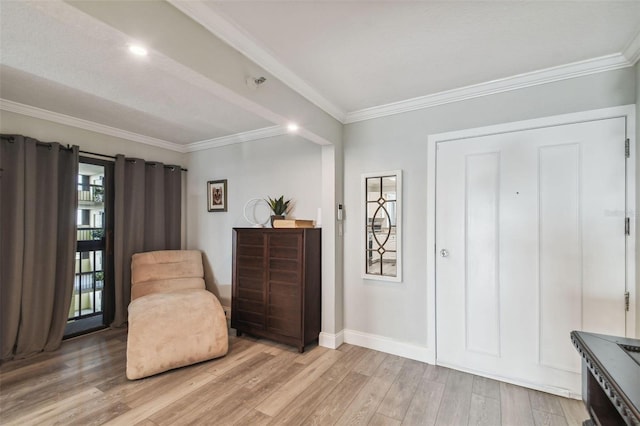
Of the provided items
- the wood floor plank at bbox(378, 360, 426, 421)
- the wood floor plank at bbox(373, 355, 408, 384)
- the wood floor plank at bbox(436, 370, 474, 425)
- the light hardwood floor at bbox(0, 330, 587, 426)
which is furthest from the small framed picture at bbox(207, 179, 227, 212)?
the wood floor plank at bbox(436, 370, 474, 425)

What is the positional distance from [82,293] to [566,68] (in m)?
5.10

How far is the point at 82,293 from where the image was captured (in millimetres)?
3398

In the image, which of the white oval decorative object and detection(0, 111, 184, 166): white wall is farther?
the white oval decorative object

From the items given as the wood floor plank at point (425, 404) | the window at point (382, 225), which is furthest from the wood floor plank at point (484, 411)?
the window at point (382, 225)

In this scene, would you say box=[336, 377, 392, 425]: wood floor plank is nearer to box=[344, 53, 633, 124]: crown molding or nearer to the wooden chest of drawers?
the wooden chest of drawers

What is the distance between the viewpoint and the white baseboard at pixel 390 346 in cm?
262

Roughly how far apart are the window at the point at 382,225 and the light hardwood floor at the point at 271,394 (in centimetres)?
81

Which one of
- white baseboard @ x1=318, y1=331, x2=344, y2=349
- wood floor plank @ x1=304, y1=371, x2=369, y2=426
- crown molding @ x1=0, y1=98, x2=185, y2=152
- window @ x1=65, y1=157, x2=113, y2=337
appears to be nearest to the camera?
wood floor plank @ x1=304, y1=371, x2=369, y2=426

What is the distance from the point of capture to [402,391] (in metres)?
2.18

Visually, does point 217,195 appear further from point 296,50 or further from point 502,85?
point 502,85

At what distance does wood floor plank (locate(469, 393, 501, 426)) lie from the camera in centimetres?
184

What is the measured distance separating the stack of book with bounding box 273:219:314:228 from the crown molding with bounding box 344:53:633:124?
116 cm

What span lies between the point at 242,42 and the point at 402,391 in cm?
263

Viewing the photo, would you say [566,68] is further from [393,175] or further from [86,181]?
[86,181]
